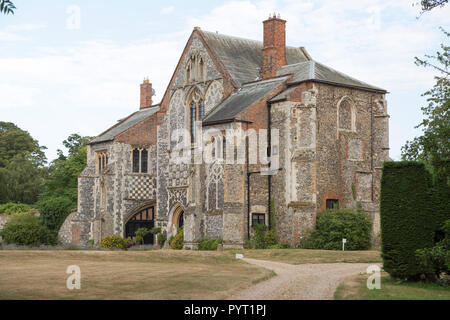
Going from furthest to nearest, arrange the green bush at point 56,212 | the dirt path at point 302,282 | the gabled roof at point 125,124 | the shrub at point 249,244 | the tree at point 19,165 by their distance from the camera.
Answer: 1. the tree at point 19,165
2. the green bush at point 56,212
3. the gabled roof at point 125,124
4. the shrub at point 249,244
5. the dirt path at point 302,282

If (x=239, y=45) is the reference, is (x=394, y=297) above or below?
below

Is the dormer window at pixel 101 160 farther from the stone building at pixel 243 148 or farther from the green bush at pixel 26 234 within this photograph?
the green bush at pixel 26 234

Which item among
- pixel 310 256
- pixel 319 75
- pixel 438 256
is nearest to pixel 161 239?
pixel 319 75

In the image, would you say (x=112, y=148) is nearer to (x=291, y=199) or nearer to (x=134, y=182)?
(x=134, y=182)

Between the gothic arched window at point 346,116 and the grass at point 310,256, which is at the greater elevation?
the gothic arched window at point 346,116

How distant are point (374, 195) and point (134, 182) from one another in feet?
56.7

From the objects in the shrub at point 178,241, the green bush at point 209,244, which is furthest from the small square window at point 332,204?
the shrub at point 178,241

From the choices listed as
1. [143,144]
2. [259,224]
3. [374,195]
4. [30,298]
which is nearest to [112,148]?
[143,144]

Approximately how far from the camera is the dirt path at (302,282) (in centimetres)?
1895

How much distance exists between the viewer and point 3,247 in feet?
139

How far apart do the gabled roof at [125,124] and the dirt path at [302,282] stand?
79.8 ft

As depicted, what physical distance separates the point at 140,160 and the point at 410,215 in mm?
30691

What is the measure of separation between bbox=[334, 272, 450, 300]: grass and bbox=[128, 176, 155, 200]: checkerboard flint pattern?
2884 cm

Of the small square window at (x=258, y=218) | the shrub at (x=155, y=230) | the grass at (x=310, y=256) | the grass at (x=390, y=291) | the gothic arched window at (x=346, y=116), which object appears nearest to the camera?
the grass at (x=390, y=291)
